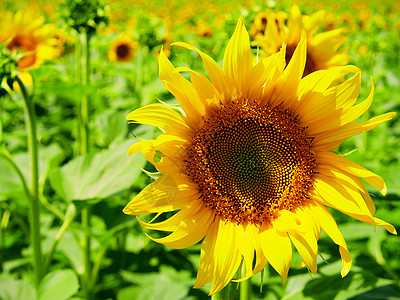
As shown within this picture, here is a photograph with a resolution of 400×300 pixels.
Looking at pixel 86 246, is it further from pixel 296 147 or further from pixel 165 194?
pixel 296 147

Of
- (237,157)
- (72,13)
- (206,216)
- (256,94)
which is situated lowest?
(206,216)

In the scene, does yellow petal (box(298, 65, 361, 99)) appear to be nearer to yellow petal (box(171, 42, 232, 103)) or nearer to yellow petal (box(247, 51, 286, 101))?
yellow petal (box(247, 51, 286, 101))

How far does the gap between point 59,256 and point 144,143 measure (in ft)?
4.19

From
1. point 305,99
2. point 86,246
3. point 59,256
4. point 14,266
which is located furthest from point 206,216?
point 14,266

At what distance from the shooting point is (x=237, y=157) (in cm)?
104

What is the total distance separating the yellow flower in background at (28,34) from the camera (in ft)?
6.62

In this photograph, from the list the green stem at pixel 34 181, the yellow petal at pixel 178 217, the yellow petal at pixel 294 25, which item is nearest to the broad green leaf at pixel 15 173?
the green stem at pixel 34 181

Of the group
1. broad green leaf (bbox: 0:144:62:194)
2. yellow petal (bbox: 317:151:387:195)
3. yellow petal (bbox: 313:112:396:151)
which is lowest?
broad green leaf (bbox: 0:144:62:194)

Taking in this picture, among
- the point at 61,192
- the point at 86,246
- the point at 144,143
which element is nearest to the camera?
the point at 144,143

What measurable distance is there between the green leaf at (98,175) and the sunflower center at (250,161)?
0.73 feet

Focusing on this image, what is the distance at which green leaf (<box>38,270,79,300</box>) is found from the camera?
3.90 feet

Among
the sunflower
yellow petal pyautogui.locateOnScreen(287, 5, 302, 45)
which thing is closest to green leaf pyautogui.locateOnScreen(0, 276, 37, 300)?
the sunflower

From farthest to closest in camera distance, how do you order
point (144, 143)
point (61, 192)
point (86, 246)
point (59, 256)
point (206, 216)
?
point (59, 256) → point (86, 246) → point (61, 192) → point (206, 216) → point (144, 143)

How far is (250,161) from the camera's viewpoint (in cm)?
104
